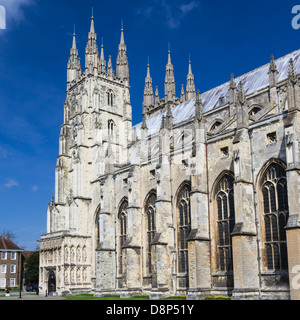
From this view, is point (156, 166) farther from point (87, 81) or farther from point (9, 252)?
point (9, 252)

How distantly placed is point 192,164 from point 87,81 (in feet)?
95.9

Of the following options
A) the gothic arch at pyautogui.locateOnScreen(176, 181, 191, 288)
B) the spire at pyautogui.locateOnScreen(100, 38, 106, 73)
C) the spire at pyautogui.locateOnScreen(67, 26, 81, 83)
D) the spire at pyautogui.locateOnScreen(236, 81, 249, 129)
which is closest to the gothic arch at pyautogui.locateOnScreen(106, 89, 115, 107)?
the spire at pyautogui.locateOnScreen(100, 38, 106, 73)

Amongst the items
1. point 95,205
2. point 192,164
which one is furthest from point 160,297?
point 95,205

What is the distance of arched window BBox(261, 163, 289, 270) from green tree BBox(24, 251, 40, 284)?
52773mm

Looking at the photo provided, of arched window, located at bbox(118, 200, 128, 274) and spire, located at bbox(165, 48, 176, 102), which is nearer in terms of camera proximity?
arched window, located at bbox(118, 200, 128, 274)

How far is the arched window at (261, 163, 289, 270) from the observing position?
90.5ft

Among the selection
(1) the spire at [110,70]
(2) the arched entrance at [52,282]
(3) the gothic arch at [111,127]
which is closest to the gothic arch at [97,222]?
(2) the arched entrance at [52,282]

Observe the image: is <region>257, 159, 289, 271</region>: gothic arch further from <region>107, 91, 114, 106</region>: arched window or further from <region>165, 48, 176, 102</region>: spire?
<region>165, 48, 176, 102</region>: spire

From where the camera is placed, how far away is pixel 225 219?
1244 inches

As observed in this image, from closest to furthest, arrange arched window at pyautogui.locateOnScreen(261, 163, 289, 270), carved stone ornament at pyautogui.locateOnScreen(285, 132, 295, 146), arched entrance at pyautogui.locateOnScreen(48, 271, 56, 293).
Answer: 1. carved stone ornament at pyautogui.locateOnScreen(285, 132, 295, 146)
2. arched window at pyautogui.locateOnScreen(261, 163, 289, 270)
3. arched entrance at pyautogui.locateOnScreen(48, 271, 56, 293)

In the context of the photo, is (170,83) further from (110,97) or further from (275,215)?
(275,215)

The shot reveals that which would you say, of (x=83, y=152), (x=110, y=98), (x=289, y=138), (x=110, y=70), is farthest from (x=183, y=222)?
(x=110, y=70)

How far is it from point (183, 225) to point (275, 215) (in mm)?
9210

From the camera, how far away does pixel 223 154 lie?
32562 mm
